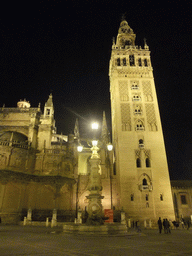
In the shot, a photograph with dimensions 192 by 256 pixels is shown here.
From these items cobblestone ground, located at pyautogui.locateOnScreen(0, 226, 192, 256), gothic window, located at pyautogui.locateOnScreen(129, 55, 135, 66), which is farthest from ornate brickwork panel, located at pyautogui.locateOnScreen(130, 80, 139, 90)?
cobblestone ground, located at pyautogui.locateOnScreen(0, 226, 192, 256)

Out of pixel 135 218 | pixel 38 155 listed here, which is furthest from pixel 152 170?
pixel 38 155

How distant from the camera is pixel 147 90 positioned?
36.9m

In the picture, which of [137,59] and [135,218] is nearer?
[135,218]

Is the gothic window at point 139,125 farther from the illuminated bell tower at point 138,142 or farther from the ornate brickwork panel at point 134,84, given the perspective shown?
the ornate brickwork panel at point 134,84

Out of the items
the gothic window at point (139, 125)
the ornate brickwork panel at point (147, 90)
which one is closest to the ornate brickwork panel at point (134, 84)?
the ornate brickwork panel at point (147, 90)

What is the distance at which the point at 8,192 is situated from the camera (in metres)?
28.0

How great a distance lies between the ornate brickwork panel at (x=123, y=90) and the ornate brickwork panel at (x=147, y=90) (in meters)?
3.56

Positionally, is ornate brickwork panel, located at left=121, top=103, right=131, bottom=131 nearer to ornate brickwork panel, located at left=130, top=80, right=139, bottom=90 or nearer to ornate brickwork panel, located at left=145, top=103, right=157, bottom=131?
ornate brickwork panel, located at left=145, top=103, right=157, bottom=131

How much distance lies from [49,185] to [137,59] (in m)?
31.3

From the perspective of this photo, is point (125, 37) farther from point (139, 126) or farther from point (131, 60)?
point (139, 126)

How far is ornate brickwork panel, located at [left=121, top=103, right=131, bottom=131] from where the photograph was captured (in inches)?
1318

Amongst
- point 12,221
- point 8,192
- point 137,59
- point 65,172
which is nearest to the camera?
point 12,221

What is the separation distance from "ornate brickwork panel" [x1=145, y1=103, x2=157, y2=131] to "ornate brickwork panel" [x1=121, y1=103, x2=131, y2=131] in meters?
3.54

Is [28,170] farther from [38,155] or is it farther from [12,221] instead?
[12,221]
